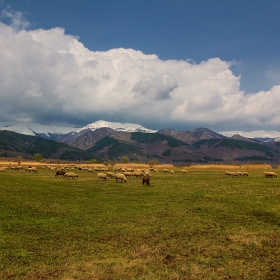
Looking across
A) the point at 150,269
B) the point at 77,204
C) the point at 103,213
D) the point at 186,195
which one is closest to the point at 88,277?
the point at 150,269

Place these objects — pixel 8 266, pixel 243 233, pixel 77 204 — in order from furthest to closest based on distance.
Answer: pixel 77 204
pixel 243 233
pixel 8 266

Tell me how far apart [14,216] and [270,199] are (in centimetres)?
2788

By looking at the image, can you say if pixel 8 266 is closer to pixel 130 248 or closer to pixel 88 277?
pixel 88 277

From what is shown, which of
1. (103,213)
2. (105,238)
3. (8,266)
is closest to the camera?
(8,266)

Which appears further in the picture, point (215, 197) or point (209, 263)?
point (215, 197)

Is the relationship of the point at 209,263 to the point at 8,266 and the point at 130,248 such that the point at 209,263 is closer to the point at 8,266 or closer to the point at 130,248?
the point at 130,248

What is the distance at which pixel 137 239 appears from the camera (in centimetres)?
1677

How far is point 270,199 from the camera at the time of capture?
29.9 meters

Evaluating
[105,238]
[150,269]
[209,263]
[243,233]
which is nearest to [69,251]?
[105,238]

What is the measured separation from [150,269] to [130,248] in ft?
10.1

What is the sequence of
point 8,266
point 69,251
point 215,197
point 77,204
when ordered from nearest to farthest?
point 8,266, point 69,251, point 77,204, point 215,197

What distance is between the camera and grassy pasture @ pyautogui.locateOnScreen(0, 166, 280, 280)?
12180 millimetres

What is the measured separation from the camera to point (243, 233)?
1802 centimetres

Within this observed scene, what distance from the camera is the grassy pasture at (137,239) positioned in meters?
12.2
